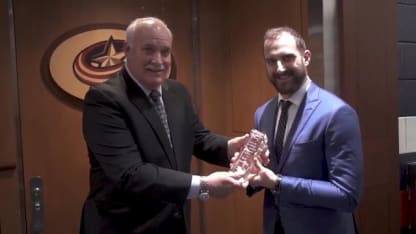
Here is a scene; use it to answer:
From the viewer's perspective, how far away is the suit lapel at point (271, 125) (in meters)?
1.63

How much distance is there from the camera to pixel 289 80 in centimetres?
162

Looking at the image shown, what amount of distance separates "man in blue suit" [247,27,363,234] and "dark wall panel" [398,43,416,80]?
3.77 ft

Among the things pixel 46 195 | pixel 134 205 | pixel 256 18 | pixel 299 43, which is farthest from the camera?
pixel 256 18

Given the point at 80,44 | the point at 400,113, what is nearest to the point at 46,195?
the point at 80,44

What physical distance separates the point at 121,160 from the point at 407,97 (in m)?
1.89

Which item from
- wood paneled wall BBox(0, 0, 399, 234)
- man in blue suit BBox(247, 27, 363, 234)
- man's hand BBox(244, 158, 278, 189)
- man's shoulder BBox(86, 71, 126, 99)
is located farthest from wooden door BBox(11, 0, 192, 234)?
man's hand BBox(244, 158, 278, 189)

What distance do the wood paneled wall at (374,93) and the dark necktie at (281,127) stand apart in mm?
676

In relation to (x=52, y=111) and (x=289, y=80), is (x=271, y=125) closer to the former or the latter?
(x=289, y=80)

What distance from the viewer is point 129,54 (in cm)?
154

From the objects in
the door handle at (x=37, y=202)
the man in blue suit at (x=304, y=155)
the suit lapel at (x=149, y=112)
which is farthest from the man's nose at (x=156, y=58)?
the door handle at (x=37, y=202)

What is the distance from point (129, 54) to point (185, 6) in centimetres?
110

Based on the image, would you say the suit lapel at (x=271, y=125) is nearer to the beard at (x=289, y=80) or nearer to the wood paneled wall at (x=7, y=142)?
the beard at (x=289, y=80)

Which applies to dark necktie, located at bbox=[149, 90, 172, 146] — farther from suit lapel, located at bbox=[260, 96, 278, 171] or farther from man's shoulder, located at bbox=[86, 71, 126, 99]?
suit lapel, located at bbox=[260, 96, 278, 171]

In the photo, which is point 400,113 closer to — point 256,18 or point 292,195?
point 256,18
